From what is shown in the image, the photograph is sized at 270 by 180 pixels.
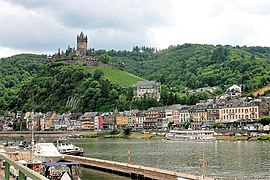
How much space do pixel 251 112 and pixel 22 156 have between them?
8851 cm

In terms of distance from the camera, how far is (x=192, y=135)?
101438 millimetres

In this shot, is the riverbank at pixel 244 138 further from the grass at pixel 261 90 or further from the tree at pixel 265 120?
Answer: the grass at pixel 261 90

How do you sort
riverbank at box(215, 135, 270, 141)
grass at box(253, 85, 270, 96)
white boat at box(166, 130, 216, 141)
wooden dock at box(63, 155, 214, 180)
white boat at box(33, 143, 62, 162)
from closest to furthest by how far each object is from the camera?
wooden dock at box(63, 155, 214, 180), white boat at box(33, 143, 62, 162), riverbank at box(215, 135, 270, 141), white boat at box(166, 130, 216, 141), grass at box(253, 85, 270, 96)

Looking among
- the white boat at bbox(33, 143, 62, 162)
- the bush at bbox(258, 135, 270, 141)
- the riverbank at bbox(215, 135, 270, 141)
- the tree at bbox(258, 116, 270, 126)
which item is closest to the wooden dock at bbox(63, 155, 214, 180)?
the white boat at bbox(33, 143, 62, 162)

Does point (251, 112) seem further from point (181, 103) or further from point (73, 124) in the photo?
point (73, 124)

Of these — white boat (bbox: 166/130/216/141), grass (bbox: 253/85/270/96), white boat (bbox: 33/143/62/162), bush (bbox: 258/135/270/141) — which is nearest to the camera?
white boat (bbox: 33/143/62/162)

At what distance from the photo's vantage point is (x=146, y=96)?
6531 inches

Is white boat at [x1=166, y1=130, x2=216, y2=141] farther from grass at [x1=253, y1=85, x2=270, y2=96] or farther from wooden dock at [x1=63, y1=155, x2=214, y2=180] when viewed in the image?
grass at [x1=253, y1=85, x2=270, y2=96]

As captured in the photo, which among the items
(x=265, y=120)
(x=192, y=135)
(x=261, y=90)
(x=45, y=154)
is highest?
(x=261, y=90)

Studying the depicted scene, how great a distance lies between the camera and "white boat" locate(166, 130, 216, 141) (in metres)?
96.8

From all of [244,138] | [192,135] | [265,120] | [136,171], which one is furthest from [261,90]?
[136,171]

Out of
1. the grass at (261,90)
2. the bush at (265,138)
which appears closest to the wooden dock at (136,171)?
the bush at (265,138)

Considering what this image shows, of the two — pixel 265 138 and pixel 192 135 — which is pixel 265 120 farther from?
pixel 265 138

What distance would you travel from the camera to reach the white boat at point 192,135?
96812mm
